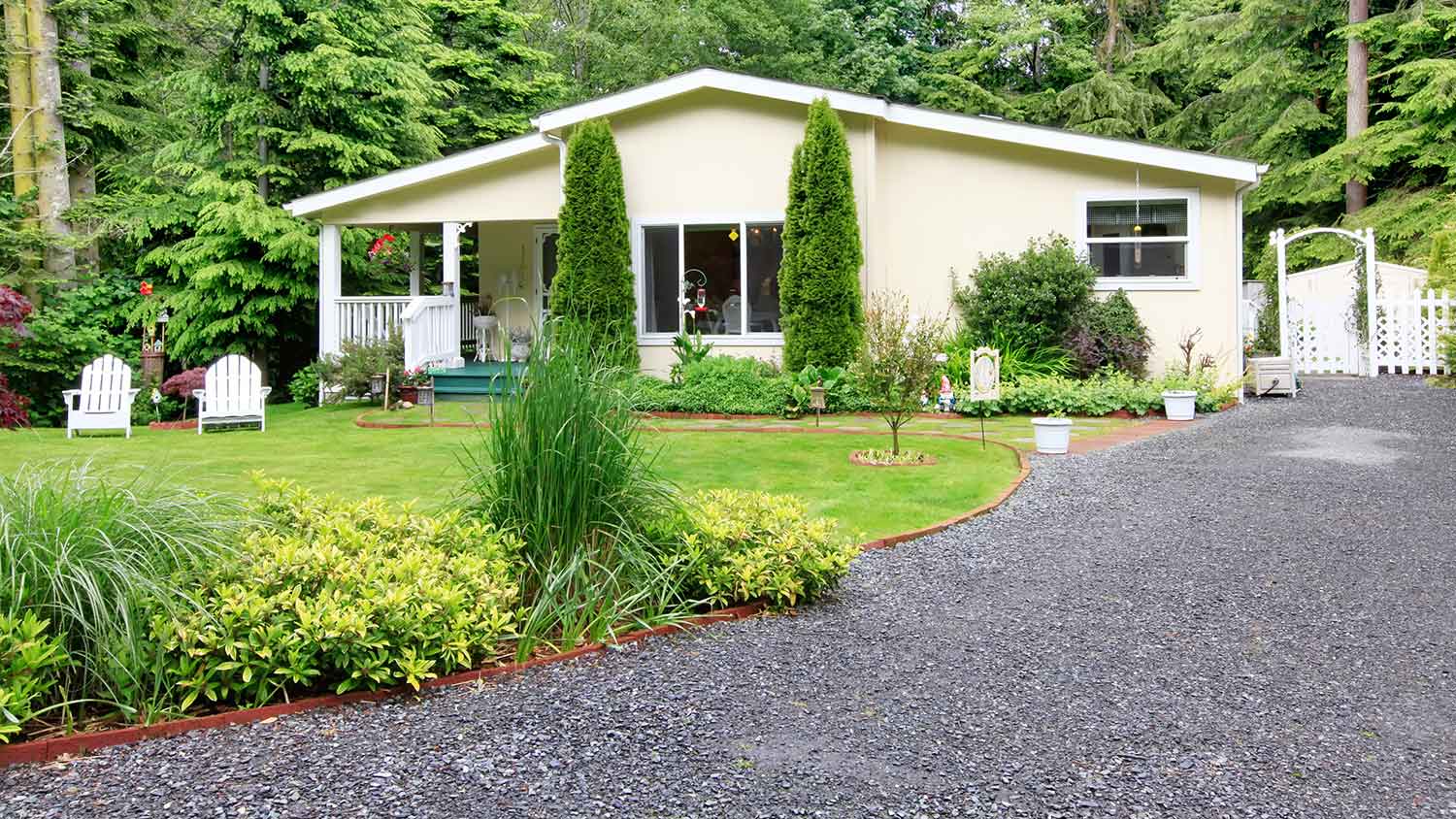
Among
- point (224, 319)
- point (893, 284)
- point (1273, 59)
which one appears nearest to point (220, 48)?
point (224, 319)

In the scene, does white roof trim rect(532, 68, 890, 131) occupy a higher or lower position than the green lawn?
higher

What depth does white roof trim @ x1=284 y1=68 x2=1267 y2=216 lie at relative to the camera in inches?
523

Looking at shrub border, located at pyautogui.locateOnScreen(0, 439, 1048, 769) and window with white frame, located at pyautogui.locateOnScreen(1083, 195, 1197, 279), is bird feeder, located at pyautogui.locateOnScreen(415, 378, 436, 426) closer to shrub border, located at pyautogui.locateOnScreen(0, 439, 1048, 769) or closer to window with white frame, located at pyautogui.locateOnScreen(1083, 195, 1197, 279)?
shrub border, located at pyautogui.locateOnScreen(0, 439, 1048, 769)

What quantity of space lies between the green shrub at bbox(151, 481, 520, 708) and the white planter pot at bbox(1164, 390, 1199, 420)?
30.1 ft

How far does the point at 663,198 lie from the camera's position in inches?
581

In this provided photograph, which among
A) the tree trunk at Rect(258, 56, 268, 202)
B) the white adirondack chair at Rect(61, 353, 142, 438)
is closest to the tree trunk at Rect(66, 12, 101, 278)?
the tree trunk at Rect(258, 56, 268, 202)

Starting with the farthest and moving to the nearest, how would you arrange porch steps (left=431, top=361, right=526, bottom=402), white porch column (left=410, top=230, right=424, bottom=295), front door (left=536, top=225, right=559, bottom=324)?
front door (left=536, top=225, right=559, bottom=324)
white porch column (left=410, top=230, right=424, bottom=295)
porch steps (left=431, top=361, right=526, bottom=402)

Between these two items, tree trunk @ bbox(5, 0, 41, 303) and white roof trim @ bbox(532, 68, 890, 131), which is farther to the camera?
tree trunk @ bbox(5, 0, 41, 303)

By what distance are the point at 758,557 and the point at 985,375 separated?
6883 millimetres

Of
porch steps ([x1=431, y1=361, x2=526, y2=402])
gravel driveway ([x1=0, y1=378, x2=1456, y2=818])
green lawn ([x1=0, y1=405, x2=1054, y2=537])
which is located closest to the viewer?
gravel driveway ([x1=0, y1=378, x2=1456, y2=818])

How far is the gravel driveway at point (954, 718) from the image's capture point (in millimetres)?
3109

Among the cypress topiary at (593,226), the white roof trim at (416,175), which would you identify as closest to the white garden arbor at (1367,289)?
the cypress topiary at (593,226)

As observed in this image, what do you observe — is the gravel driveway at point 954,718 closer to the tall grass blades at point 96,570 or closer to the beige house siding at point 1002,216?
the tall grass blades at point 96,570

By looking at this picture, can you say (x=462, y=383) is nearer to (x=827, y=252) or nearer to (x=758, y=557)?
(x=827, y=252)
